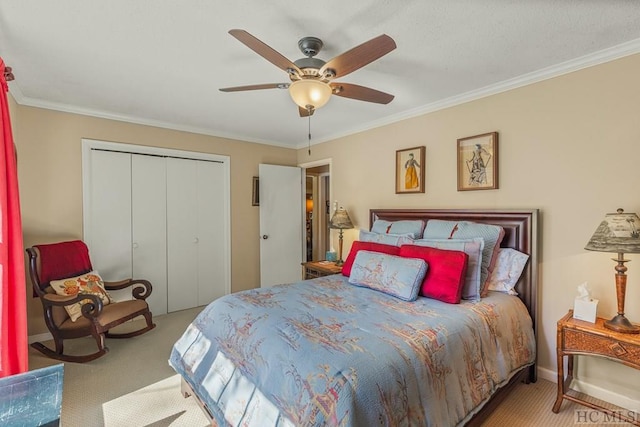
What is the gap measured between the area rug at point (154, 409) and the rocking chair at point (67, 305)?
830 mm

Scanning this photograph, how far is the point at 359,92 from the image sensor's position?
212 cm

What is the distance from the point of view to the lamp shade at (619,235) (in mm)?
1778

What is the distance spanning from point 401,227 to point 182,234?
2860 millimetres

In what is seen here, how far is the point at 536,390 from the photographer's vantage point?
2.30 m

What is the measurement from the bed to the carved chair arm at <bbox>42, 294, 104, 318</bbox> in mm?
1065

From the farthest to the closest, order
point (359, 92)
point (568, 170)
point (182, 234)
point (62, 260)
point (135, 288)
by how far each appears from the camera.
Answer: point (182, 234)
point (135, 288)
point (62, 260)
point (568, 170)
point (359, 92)

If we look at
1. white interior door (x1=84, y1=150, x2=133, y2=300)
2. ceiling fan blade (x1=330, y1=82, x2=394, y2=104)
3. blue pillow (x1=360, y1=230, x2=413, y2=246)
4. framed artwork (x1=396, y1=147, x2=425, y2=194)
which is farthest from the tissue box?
white interior door (x1=84, y1=150, x2=133, y2=300)

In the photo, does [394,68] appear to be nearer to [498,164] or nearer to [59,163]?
[498,164]

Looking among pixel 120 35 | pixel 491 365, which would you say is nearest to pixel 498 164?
pixel 491 365

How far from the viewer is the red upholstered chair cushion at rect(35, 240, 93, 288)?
111 inches

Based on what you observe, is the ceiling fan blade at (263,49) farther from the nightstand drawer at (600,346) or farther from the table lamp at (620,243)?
the nightstand drawer at (600,346)

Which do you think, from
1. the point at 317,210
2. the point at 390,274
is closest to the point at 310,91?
the point at 390,274

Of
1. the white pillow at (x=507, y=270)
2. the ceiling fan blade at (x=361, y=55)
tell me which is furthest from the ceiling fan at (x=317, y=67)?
the white pillow at (x=507, y=270)

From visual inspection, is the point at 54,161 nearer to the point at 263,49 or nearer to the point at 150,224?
the point at 150,224
